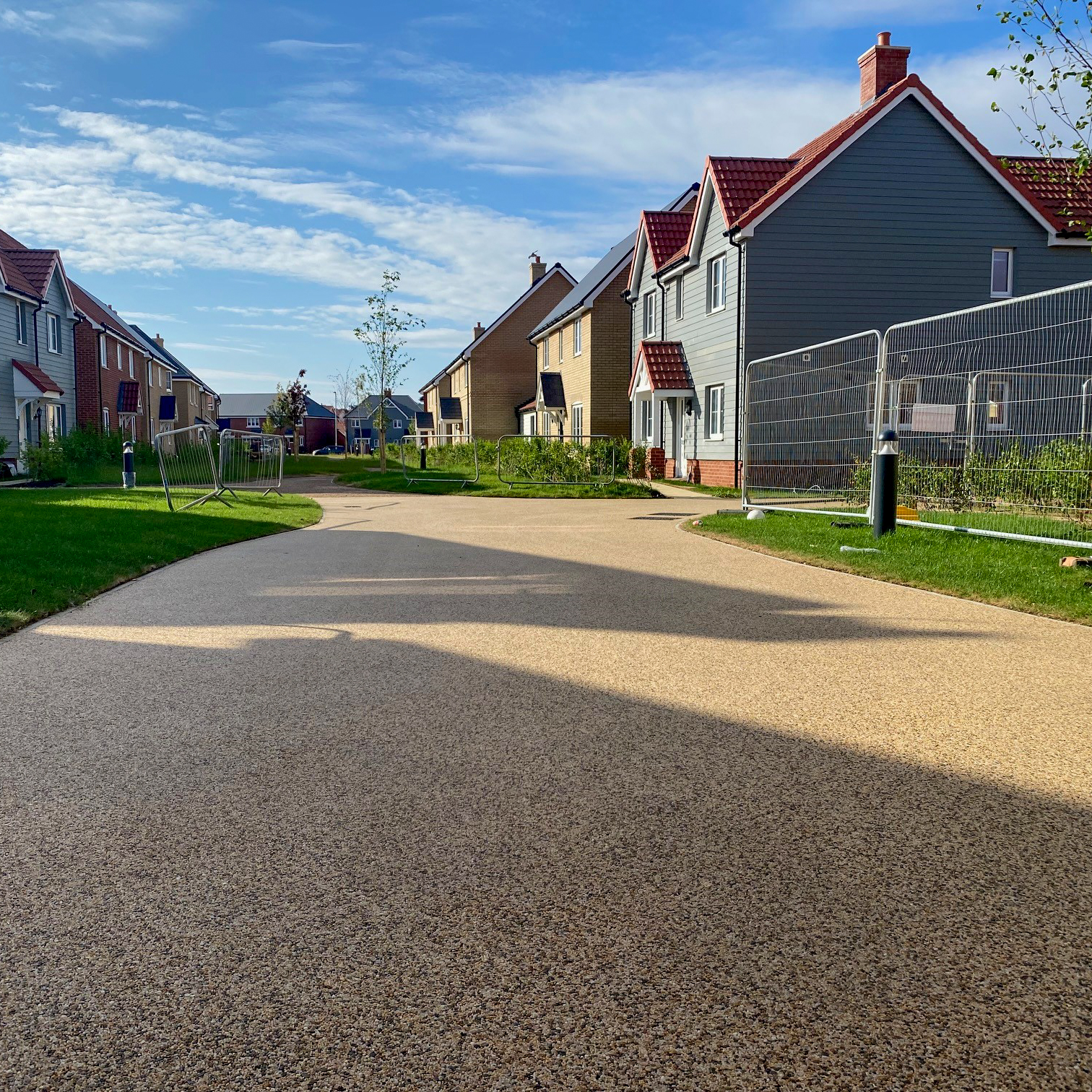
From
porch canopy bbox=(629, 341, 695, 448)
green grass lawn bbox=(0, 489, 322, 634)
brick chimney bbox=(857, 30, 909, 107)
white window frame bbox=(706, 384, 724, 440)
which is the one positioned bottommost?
green grass lawn bbox=(0, 489, 322, 634)

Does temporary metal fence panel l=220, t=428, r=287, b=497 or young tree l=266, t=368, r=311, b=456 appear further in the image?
young tree l=266, t=368, r=311, b=456

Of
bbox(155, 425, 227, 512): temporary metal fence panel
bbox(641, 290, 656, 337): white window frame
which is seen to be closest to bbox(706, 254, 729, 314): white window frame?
bbox(641, 290, 656, 337): white window frame

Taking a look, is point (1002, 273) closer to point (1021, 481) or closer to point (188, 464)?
point (1021, 481)

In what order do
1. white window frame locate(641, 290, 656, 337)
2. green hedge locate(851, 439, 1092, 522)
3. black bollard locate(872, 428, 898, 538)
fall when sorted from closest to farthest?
green hedge locate(851, 439, 1092, 522)
black bollard locate(872, 428, 898, 538)
white window frame locate(641, 290, 656, 337)

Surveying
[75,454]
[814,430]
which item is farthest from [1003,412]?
[75,454]

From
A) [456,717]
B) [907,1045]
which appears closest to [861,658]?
[456,717]

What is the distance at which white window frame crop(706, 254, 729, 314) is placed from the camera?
1021 inches

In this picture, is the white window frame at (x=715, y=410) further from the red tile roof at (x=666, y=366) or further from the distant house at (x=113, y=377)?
the distant house at (x=113, y=377)

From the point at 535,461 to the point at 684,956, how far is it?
23523 mm

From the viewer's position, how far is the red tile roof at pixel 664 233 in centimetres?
3100

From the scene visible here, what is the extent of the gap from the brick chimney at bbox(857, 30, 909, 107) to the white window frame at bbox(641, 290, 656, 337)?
8597 mm

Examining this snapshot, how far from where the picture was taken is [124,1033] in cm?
237

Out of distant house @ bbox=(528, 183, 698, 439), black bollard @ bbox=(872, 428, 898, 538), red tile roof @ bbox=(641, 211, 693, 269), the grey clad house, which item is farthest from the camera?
distant house @ bbox=(528, 183, 698, 439)

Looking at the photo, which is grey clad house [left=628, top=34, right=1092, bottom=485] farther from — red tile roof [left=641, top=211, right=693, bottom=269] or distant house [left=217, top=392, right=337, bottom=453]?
distant house [left=217, top=392, right=337, bottom=453]
